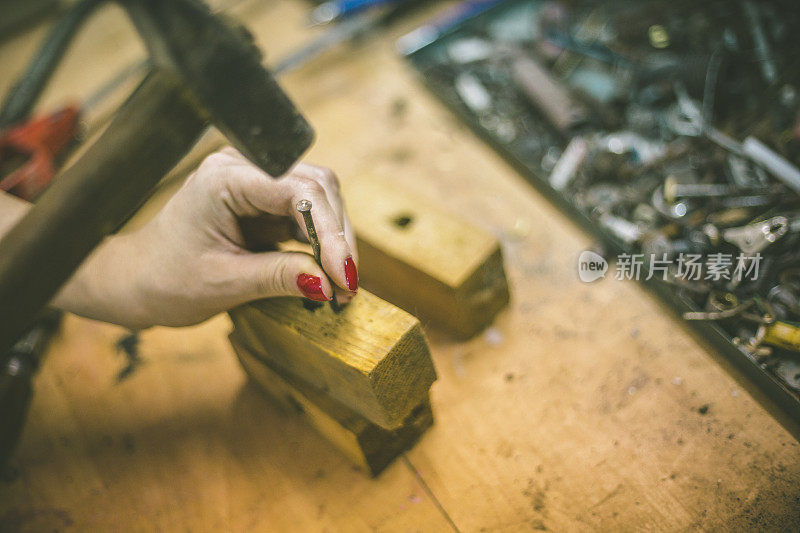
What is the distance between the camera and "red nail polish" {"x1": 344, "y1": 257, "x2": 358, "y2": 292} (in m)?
0.72

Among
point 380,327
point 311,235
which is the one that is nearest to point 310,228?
point 311,235

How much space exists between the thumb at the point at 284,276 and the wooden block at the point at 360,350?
0.05m

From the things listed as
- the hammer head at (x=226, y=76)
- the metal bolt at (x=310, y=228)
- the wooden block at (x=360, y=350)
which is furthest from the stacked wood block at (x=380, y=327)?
the hammer head at (x=226, y=76)

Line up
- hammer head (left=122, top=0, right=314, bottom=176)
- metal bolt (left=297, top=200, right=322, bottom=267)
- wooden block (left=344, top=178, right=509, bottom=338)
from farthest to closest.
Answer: wooden block (left=344, top=178, right=509, bottom=338) → metal bolt (left=297, top=200, right=322, bottom=267) → hammer head (left=122, top=0, right=314, bottom=176)

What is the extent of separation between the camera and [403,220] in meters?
1.05

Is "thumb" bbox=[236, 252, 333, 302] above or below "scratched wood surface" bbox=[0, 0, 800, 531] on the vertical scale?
above

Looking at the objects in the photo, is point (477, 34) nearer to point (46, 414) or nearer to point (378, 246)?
point (378, 246)

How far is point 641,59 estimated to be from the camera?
1.46 m

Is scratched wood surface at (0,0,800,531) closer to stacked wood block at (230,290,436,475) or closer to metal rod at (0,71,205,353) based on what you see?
stacked wood block at (230,290,436,475)

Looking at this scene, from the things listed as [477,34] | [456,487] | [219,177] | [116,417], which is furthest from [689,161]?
[116,417]

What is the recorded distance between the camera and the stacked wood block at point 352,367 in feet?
2.39

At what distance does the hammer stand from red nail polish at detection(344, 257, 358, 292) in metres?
0.17

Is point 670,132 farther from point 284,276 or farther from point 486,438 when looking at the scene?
point 284,276

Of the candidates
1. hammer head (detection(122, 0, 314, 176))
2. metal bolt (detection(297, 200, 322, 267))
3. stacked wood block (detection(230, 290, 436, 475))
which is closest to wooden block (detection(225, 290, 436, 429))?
stacked wood block (detection(230, 290, 436, 475))
